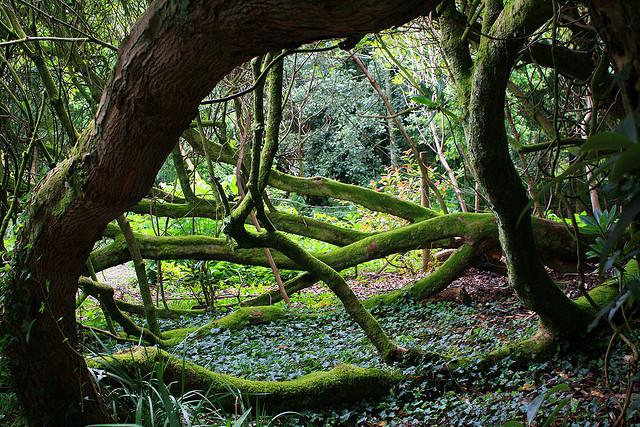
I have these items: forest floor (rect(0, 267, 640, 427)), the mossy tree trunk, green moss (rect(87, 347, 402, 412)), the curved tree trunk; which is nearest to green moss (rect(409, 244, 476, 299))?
forest floor (rect(0, 267, 640, 427))

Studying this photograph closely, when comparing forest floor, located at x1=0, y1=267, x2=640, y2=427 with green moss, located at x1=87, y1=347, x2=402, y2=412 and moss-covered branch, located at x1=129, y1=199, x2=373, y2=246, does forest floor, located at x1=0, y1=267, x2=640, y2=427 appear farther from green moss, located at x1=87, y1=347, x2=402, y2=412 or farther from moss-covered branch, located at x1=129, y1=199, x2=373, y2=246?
moss-covered branch, located at x1=129, y1=199, x2=373, y2=246

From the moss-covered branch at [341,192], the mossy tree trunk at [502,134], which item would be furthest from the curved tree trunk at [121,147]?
the moss-covered branch at [341,192]

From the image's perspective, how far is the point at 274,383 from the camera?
3928 mm

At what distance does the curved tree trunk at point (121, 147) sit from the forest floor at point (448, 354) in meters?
1.48

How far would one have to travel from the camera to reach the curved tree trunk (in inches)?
64.8

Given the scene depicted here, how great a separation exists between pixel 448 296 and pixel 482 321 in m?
0.97

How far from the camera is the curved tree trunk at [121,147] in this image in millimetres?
1646

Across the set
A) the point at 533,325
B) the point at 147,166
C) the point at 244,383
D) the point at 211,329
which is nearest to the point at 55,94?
the point at 147,166

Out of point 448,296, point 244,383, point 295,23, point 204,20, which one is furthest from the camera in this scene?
point 448,296

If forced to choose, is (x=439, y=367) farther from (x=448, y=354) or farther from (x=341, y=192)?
(x=341, y=192)

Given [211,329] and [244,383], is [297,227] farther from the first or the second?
[244,383]

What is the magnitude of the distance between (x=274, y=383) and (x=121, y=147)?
7.53 feet

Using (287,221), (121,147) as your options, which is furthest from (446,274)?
(121,147)

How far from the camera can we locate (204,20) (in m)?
1.74
